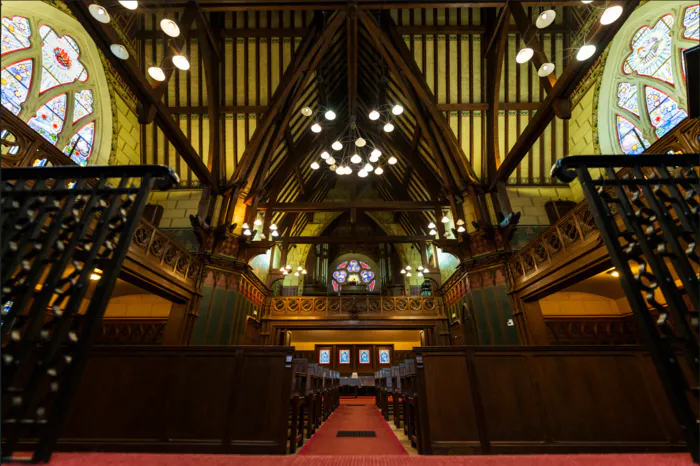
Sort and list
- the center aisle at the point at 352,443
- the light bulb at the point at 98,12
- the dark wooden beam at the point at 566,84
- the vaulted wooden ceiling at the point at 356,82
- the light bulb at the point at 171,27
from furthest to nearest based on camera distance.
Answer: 1. the vaulted wooden ceiling at the point at 356,82
2. the dark wooden beam at the point at 566,84
3. the light bulb at the point at 98,12
4. the light bulb at the point at 171,27
5. the center aisle at the point at 352,443

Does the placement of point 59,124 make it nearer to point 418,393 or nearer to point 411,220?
point 418,393

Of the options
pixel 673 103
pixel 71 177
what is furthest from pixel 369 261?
pixel 71 177

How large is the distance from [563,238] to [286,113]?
8.26m

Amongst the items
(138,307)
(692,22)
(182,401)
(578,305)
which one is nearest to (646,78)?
(692,22)

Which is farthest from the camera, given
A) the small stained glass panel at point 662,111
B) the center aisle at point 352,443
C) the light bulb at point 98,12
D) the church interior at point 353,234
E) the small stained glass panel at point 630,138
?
the small stained glass panel at point 630,138

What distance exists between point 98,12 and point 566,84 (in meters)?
7.74

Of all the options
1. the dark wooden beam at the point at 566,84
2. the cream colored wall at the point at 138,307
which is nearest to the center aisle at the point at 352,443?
the dark wooden beam at the point at 566,84

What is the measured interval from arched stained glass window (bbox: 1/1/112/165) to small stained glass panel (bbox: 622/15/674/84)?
532 inches

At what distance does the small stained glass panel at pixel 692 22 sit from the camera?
21.0 feet

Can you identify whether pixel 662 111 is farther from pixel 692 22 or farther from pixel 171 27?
pixel 171 27

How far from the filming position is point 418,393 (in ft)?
11.6

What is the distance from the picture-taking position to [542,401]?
3486 mm

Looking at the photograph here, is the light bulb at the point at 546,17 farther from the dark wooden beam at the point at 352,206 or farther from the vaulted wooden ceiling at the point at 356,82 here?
the dark wooden beam at the point at 352,206

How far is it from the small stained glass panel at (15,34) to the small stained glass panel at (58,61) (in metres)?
0.34
